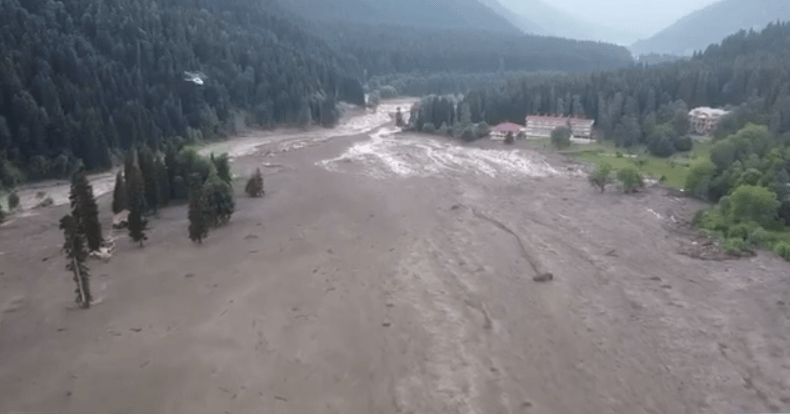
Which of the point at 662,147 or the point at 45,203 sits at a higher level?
the point at 45,203

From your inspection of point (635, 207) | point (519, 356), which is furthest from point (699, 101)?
point (519, 356)

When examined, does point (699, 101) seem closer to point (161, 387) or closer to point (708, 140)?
point (708, 140)

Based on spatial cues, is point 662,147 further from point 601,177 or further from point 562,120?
point 601,177

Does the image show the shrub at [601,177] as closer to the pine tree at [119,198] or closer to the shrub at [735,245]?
the shrub at [735,245]

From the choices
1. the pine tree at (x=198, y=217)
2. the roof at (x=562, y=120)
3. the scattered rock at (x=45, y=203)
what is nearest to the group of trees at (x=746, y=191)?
the roof at (x=562, y=120)

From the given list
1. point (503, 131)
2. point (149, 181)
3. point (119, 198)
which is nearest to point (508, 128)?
point (503, 131)

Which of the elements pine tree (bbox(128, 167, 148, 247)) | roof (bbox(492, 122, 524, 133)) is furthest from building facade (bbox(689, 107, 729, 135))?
pine tree (bbox(128, 167, 148, 247))
